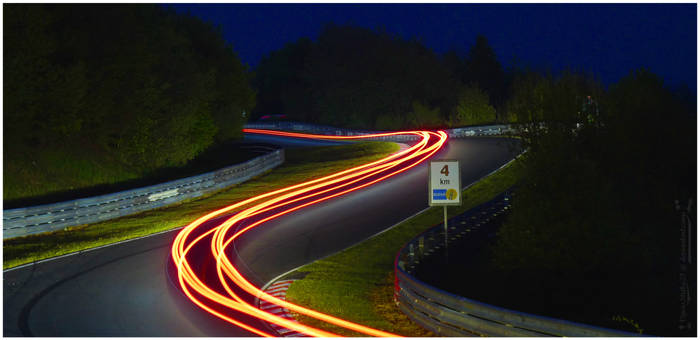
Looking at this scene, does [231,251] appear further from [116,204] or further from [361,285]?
[116,204]

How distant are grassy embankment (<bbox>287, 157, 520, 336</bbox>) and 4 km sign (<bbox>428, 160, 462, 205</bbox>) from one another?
2.68m

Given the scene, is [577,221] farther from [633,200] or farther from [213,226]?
[213,226]

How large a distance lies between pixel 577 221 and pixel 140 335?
392 inches

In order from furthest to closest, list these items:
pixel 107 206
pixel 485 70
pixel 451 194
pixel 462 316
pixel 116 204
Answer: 1. pixel 485 70
2. pixel 116 204
3. pixel 107 206
4. pixel 451 194
5. pixel 462 316

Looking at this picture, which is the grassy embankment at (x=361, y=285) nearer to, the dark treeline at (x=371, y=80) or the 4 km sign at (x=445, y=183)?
the 4 km sign at (x=445, y=183)

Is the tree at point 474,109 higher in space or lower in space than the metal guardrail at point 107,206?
higher

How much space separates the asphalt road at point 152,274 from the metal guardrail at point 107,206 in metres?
4.80

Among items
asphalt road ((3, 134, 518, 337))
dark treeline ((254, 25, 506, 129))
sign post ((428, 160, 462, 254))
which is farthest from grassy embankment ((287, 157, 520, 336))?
dark treeline ((254, 25, 506, 129))

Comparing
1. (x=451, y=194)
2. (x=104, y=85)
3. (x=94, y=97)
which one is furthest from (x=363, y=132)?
(x=451, y=194)

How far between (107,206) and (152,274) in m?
10.9

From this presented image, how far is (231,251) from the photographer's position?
21797 millimetres

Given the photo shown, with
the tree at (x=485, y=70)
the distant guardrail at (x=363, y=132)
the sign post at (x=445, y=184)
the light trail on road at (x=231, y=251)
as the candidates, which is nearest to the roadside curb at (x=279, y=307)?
the light trail on road at (x=231, y=251)

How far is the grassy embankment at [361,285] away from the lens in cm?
1487

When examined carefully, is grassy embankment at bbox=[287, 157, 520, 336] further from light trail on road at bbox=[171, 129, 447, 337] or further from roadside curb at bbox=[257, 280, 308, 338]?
light trail on road at bbox=[171, 129, 447, 337]
